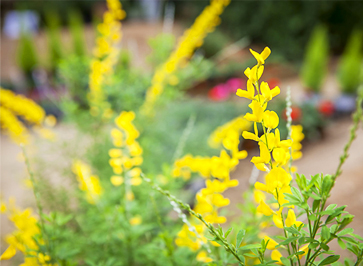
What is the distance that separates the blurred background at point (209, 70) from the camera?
7.18 ft

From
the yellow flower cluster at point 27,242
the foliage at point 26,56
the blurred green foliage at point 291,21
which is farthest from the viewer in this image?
the blurred green foliage at point 291,21

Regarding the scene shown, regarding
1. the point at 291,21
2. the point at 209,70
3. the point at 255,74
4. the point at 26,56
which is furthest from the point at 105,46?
the point at 291,21

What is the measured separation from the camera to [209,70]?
2.19 m

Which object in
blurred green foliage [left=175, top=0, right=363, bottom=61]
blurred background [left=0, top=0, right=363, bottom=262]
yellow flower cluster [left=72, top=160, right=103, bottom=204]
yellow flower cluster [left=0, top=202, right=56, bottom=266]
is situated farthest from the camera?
blurred green foliage [left=175, top=0, right=363, bottom=61]

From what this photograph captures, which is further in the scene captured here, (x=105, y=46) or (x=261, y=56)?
(x=105, y=46)

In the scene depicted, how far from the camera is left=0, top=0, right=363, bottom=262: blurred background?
2189 mm

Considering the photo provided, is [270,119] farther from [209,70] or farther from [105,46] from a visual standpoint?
[209,70]

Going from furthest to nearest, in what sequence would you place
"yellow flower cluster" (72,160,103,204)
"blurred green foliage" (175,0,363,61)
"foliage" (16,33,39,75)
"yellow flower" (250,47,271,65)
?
"blurred green foliage" (175,0,363,61)
"foliage" (16,33,39,75)
"yellow flower cluster" (72,160,103,204)
"yellow flower" (250,47,271,65)

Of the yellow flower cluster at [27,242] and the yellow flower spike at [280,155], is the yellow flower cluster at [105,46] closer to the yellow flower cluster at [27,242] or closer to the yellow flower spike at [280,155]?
the yellow flower cluster at [27,242]

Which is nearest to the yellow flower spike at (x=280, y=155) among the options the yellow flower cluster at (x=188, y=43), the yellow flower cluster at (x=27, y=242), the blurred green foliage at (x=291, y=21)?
the yellow flower cluster at (x=27, y=242)

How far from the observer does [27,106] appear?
1760 mm

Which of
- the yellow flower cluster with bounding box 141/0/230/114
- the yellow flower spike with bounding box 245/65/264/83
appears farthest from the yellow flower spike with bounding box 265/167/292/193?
the yellow flower cluster with bounding box 141/0/230/114

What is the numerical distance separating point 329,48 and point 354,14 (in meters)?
1.30

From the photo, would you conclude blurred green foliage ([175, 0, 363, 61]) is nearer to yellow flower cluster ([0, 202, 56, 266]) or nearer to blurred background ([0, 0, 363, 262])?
blurred background ([0, 0, 363, 262])
